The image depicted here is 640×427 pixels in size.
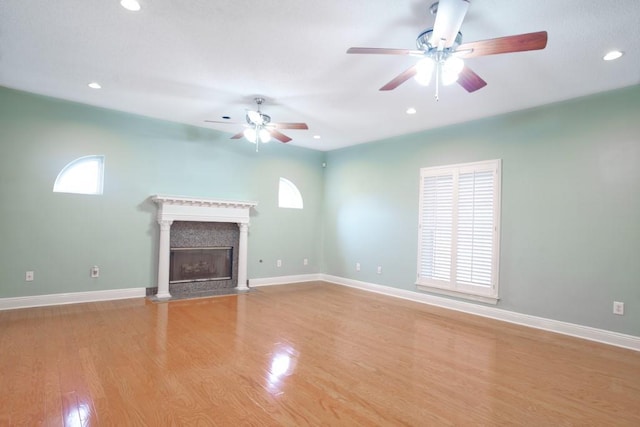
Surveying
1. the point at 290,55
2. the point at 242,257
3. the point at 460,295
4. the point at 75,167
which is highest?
the point at 290,55

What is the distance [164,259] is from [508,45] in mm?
5065

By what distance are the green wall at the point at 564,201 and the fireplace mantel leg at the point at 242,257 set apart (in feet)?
8.95

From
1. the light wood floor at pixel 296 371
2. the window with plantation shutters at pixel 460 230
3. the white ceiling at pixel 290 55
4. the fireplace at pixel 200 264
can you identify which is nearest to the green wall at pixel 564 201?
the window with plantation shutters at pixel 460 230

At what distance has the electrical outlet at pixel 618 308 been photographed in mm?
3628

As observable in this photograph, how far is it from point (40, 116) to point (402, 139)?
5.31m

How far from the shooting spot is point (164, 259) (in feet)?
17.3

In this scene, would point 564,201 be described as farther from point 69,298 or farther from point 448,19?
point 69,298

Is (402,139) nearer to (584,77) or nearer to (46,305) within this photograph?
(584,77)

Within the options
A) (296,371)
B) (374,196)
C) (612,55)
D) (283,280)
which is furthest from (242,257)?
(612,55)

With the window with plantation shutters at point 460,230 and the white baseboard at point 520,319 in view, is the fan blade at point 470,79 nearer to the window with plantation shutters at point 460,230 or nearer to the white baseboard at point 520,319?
the window with plantation shutters at point 460,230

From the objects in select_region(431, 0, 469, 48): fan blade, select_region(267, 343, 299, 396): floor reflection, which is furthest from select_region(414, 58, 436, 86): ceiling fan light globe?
select_region(267, 343, 299, 396): floor reflection

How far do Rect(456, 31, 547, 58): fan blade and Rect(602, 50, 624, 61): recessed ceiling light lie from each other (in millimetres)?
1429

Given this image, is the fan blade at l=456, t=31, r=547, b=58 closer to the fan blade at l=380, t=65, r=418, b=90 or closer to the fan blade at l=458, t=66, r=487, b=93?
the fan blade at l=458, t=66, r=487, b=93

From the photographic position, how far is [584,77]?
3486 mm
